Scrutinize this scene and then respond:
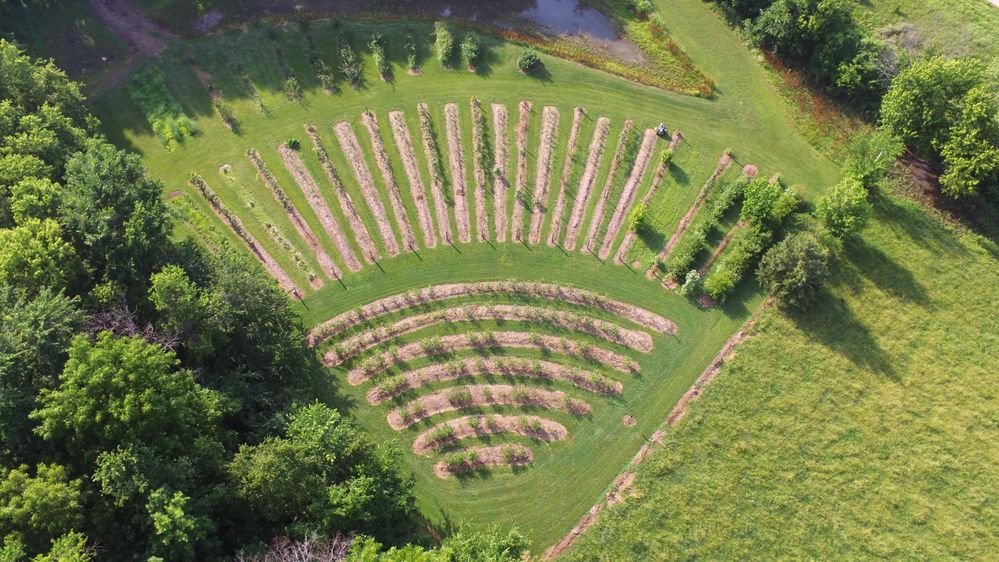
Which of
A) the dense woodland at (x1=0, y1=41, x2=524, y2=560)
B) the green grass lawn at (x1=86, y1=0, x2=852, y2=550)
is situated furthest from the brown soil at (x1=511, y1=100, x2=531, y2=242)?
the dense woodland at (x1=0, y1=41, x2=524, y2=560)

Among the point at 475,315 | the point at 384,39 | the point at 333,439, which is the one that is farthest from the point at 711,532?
the point at 384,39

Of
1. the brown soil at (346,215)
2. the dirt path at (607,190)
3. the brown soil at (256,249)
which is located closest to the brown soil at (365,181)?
the brown soil at (346,215)

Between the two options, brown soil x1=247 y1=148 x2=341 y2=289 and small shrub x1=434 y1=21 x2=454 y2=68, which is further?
small shrub x1=434 y1=21 x2=454 y2=68

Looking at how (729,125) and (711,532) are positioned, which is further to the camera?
(729,125)

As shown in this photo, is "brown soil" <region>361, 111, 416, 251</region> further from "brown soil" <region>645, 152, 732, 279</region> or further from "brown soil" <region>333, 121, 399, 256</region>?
"brown soil" <region>645, 152, 732, 279</region>

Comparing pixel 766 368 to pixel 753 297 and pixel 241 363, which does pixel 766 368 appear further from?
pixel 241 363
